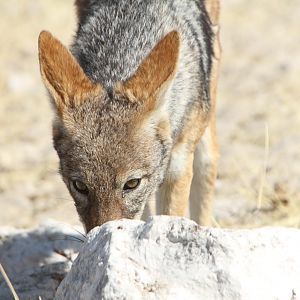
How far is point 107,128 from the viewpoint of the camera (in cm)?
571

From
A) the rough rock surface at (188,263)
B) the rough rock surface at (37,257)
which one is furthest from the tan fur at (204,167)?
the rough rock surface at (188,263)

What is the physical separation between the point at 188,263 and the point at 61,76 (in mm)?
1836

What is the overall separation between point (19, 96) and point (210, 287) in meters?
8.52

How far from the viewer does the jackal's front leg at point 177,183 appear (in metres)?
6.62

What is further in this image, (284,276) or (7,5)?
(7,5)

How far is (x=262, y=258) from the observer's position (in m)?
4.38

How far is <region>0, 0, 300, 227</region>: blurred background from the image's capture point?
8.87 metres

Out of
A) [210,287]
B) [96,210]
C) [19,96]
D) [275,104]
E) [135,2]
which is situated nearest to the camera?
[210,287]

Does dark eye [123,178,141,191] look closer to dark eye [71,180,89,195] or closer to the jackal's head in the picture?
the jackal's head

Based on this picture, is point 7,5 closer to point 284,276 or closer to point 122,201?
point 122,201

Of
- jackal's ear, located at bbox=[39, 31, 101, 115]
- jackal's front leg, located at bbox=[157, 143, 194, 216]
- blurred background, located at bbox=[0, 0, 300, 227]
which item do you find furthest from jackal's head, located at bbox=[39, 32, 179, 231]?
blurred background, located at bbox=[0, 0, 300, 227]

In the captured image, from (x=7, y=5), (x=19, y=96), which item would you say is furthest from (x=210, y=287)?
(x=7, y=5)

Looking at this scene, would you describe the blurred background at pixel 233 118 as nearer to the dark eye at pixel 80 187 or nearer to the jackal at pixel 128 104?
the jackal at pixel 128 104

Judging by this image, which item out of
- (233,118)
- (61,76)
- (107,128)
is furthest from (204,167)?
(233,118)
